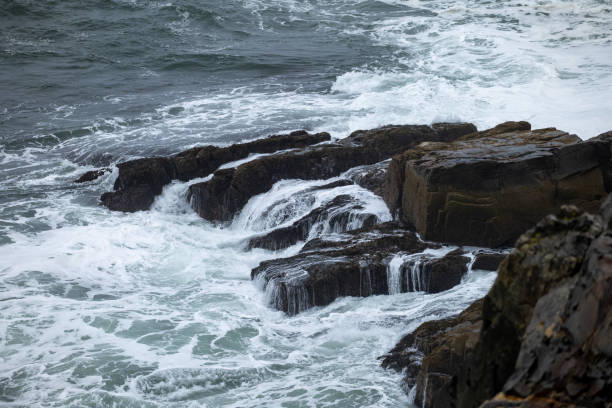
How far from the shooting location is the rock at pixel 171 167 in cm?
1423

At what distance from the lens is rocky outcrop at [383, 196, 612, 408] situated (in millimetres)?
3486

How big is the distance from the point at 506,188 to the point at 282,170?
503 cm

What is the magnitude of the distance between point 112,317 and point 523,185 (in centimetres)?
575

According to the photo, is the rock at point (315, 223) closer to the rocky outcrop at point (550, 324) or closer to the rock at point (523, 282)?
the rocky outcrop at point (550, 324)

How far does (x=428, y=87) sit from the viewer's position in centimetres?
1936

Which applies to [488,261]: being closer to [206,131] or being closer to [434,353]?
[434,353]

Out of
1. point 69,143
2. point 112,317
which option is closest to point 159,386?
point 112,317

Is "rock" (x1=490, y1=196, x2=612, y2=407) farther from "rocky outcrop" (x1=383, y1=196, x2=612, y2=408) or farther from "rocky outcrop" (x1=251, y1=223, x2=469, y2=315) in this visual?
"rocky outcrop" (x1=251, y1=223, x2=469, y2=315)

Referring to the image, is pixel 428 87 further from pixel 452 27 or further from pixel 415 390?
pixel 415 390

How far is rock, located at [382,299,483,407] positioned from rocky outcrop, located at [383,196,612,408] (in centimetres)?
130

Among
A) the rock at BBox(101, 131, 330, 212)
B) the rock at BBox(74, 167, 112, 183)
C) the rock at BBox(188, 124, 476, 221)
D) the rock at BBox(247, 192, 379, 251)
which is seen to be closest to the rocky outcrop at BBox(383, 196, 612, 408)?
the rock at BBox(247, 192, 379, 251)

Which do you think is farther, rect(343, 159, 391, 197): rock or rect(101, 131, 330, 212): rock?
rect(101, 131, 330, 212): rock

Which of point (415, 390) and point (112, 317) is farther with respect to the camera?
point (112, 317)

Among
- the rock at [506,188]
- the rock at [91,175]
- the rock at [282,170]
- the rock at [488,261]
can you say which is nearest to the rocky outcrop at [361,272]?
A: the rock at [488,261]
